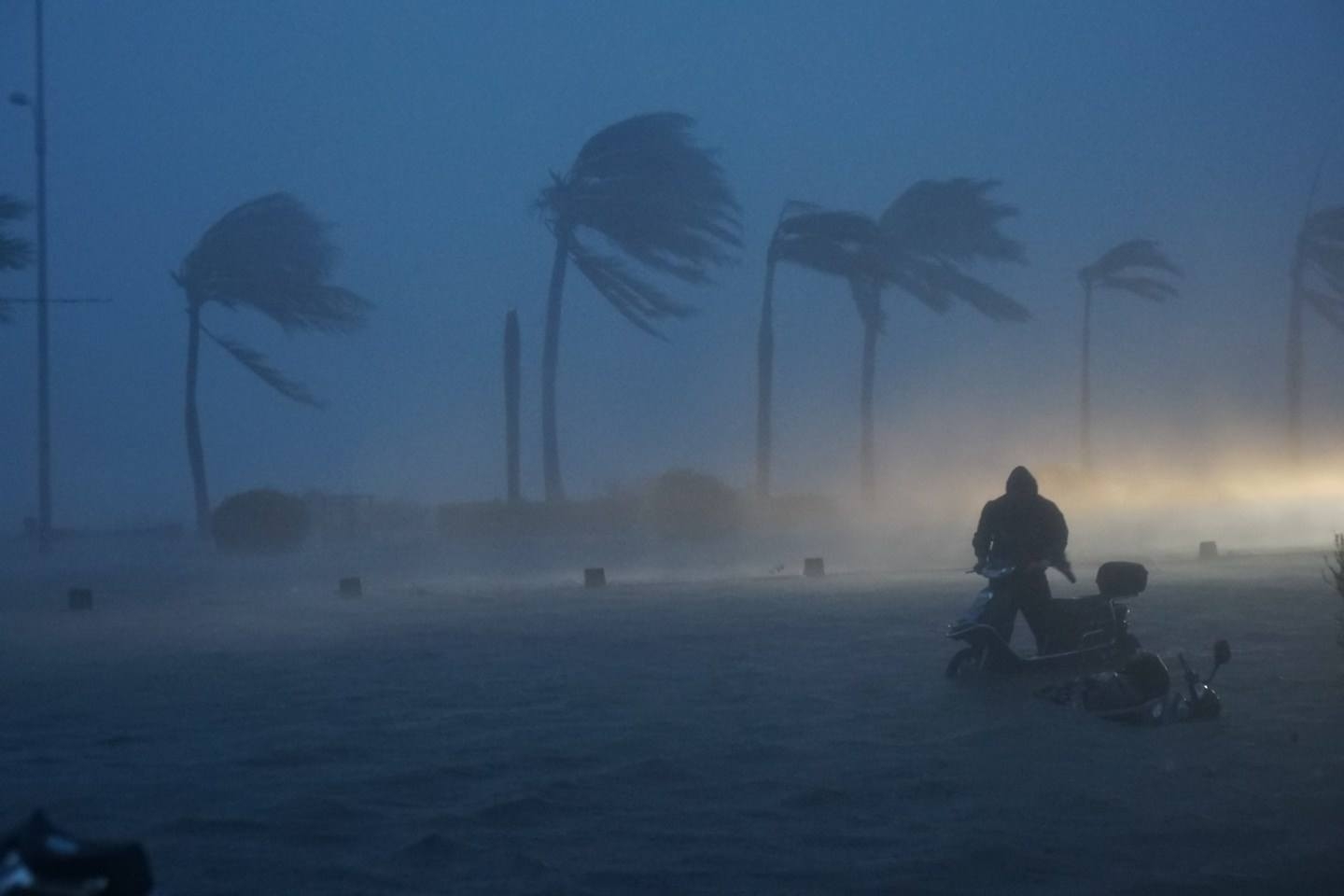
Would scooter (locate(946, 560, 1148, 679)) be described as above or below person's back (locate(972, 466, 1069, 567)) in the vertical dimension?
below

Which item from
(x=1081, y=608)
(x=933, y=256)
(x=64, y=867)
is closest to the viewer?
(x=64, y=867)

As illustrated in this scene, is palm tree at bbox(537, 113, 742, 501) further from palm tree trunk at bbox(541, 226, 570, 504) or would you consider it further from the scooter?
the scooter

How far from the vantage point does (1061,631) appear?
9.50 metres

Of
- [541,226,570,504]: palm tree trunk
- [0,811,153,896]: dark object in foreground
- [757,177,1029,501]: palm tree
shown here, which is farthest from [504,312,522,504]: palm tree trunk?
[0,811,153,896]: dark object in foreground

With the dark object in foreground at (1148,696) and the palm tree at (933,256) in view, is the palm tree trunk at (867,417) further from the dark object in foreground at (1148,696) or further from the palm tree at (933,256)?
the dark object in foreground at (1148,696)

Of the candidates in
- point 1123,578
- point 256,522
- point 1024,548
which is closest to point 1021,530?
point 1024,548

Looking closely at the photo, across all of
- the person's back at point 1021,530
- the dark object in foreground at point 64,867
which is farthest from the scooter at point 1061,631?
the dark object in foreground at point 64,867

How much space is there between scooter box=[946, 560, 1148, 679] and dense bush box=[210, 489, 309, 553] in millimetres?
21771

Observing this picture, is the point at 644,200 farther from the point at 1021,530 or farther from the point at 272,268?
the point at 1021,530

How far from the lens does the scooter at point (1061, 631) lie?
9289 mm

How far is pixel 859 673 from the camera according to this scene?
10703 millimetres

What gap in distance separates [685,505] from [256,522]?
8.76 metres

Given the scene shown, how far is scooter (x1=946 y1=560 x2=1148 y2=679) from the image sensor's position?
929cm

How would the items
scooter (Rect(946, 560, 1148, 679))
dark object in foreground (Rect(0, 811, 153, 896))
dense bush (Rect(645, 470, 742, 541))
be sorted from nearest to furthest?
dark object in foreground (Rect(0, 811, 153, 896)) → scooter (Rect(946, 560, 1148, 679)) → dense bush (Rect(645, 470, 742, 541))
